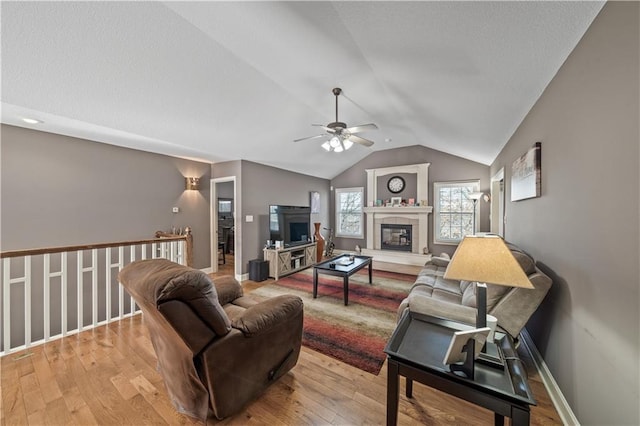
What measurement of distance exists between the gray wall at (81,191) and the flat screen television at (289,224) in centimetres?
179

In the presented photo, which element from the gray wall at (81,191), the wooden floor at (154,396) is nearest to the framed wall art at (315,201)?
the gray wall at (81,191)

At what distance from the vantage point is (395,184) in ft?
20.7

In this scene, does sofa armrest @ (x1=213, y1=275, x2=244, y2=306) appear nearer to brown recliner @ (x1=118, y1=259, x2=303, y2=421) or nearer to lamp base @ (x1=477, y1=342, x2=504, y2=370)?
brown recliner @ (x1=118, y1=259, x2=303, y2=421)

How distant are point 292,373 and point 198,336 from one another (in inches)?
41.7

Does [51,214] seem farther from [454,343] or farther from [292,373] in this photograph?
[454,343]

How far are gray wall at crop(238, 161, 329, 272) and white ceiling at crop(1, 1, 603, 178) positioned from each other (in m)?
1.40

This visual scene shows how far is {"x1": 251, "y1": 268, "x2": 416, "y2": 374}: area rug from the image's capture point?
2.30 meters

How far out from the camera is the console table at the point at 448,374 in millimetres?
1034

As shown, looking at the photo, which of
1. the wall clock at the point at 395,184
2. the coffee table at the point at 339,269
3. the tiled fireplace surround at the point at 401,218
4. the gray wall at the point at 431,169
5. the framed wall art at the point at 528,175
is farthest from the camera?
the wall clock at the point at 395,184

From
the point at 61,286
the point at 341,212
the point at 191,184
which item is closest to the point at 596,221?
the point at 61,286

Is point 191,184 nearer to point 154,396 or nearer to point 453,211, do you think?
point 154,396

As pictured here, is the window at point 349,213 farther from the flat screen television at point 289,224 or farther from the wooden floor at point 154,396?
the wooden floor at point 154,396

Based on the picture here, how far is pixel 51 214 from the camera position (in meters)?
3.27

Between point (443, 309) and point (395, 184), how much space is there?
189 inches
